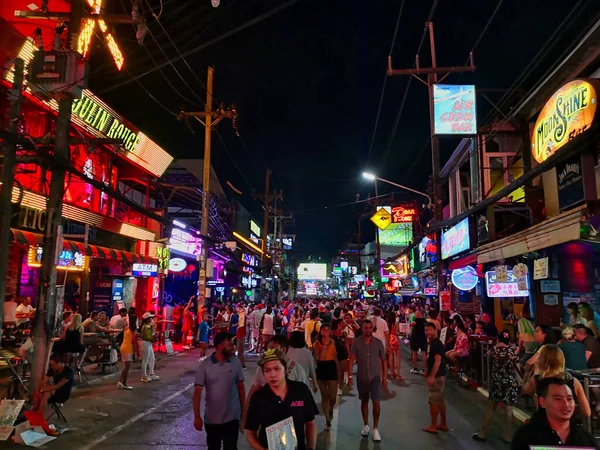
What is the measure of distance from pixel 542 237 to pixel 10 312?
15.3 m

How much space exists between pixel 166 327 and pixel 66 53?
50.4ft

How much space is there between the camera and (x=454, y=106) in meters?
17.1

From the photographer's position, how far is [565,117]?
34.3 feet

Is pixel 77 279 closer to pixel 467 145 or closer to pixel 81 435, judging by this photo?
pixel 81 435

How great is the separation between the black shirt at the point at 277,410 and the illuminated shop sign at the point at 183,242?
65.1 feet

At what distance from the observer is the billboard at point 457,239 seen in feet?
67.9

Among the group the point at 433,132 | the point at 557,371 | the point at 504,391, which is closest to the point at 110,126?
the point at 433,132

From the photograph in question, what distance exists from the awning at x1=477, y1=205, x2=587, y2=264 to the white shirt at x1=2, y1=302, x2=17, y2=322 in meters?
15.2

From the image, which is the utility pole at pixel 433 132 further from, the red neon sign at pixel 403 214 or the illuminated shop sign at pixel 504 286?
the red neon sign at pixel 403 214

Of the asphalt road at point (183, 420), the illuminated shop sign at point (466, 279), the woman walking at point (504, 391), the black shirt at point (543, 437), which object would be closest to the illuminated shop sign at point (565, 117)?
the woman walking at point (504, 391)

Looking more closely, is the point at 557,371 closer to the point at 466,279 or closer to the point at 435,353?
the point at 435,353

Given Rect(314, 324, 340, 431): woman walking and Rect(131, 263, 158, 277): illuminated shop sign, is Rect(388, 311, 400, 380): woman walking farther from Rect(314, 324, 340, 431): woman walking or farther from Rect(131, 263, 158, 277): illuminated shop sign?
Rect(131, 263, 158, 277): illuminated shop sign

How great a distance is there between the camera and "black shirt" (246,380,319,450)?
3.73 meters

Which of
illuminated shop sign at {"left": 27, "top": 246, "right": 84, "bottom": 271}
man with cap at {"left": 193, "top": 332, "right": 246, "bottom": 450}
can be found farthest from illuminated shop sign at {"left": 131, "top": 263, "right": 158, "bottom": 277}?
man with cap at {"left": 193, "top": 332, "right": 246, "bottom": 450}
